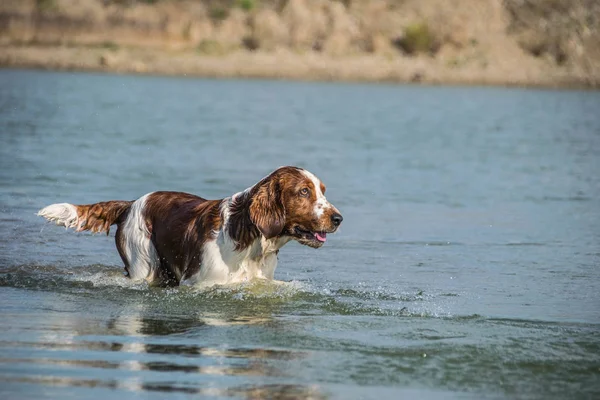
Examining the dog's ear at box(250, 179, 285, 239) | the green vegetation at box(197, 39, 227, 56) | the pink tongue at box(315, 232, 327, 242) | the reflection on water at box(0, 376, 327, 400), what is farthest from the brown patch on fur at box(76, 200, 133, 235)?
the green vegetation at box(197, 39, 227, 56)

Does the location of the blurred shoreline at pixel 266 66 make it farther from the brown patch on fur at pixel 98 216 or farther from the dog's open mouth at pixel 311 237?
the dog's open mouth at pixel 311 237

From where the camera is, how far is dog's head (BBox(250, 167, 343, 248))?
9.48 metres

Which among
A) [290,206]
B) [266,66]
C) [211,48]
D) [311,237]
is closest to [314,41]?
[266,66]

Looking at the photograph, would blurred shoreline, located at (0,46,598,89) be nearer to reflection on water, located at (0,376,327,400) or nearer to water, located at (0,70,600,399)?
water, located at (0,70,600,399)

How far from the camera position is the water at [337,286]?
7.84 m

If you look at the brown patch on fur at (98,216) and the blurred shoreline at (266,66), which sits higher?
the blurred shoreline at (266,66)

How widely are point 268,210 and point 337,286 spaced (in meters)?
1.98

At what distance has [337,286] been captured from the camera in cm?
1124

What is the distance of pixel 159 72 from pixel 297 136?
33.1 meters

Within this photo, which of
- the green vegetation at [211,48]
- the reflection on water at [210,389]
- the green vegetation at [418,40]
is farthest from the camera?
the green vegetation at [418,40]

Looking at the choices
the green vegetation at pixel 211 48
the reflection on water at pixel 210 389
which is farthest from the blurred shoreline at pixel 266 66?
the reflection on water at pixel 210 389

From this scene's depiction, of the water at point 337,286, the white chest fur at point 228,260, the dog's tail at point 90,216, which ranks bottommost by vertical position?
the water at point 337,286

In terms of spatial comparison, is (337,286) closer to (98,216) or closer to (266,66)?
(98,216)

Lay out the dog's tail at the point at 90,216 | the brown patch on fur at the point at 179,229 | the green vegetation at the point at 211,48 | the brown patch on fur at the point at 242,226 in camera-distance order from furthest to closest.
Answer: the green vegetation at the point at 211,48
the dog's tail at the point at 90,216
the brown patch on fur at the point at 179,229
the brown patch on fur at the point at 242,226
